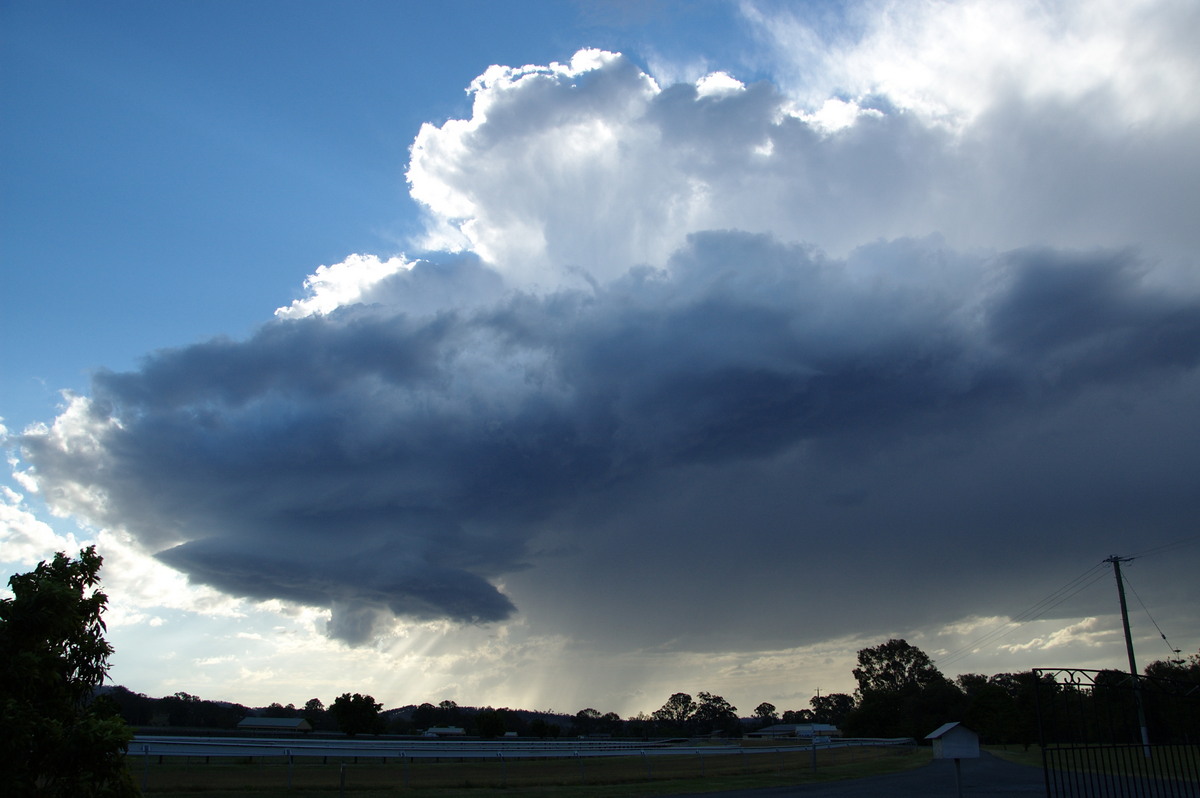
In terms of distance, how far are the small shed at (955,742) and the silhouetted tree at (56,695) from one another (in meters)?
19.4

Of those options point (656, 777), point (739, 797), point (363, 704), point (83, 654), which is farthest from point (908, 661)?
point (83, 654)

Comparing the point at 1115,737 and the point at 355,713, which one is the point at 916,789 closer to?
the point at 1115,737

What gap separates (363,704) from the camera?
12250cm

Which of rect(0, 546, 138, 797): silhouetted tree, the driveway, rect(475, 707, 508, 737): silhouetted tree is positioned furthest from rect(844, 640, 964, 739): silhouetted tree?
rect(0, 546, 138, 797): silhouetted tree

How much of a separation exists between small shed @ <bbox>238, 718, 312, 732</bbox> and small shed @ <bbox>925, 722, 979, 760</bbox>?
144 meters

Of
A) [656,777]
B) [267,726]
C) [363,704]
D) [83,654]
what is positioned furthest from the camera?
[267,726]

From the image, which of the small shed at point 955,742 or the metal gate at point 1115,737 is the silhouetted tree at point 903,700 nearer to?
the metal gate at point 1115,737

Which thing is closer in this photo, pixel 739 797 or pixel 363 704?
pixel 739 797

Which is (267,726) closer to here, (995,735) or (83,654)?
(995,735)

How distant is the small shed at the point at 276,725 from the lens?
142375 mm

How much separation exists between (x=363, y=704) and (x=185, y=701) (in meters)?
93.1

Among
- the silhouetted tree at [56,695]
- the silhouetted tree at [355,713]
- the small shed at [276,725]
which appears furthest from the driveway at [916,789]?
the small shed at [276,725]

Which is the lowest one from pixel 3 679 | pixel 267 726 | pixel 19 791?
pixel 267 726

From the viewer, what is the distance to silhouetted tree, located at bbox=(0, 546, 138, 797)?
927 cm
